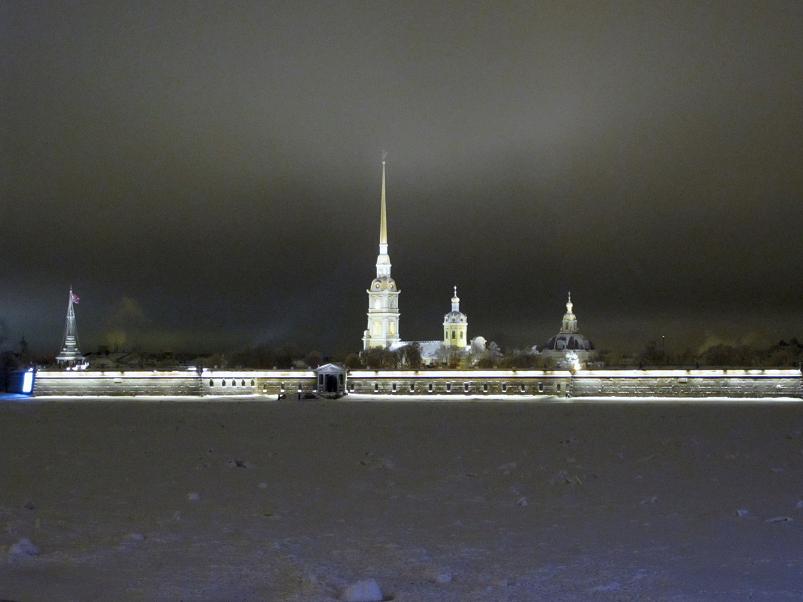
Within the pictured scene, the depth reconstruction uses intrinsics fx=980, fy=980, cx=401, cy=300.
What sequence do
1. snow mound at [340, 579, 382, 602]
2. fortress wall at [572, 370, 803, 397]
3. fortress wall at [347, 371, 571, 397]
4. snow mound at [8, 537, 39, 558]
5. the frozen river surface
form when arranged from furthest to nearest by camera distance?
fortress wall at [347, 371, 571, 397] → fortress wall at [572, 370, 803, 397] → snow mound at [8, 537, 39, 558] → the frozen river surface → snow mound at [340, 579, 382, 602]

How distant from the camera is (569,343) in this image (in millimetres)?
172250

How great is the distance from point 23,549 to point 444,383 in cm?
8999

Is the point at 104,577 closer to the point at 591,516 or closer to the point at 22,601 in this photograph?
the point at 22,601

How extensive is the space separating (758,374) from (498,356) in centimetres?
6404

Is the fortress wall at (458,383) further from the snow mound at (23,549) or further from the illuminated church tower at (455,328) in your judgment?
the snow mound at (23,549)

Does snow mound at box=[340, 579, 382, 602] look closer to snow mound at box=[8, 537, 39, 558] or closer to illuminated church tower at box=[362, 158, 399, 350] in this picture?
snow mound at box=[8, 537, 39, 558]

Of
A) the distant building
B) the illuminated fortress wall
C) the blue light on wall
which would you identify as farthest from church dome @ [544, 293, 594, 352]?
the blue light on wall

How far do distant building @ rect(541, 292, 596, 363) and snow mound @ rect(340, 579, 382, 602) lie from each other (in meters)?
155

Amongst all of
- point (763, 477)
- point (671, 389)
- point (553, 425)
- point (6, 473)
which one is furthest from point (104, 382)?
point (763, 477)

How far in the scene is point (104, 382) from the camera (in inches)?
4119

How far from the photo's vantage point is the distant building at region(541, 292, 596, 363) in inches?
6619

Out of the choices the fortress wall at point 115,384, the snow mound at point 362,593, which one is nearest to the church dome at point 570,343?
the fortress wall at point 115,384

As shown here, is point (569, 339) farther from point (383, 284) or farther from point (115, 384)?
point (115, 384)

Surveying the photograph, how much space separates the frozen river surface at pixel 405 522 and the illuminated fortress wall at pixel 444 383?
6979 cm
